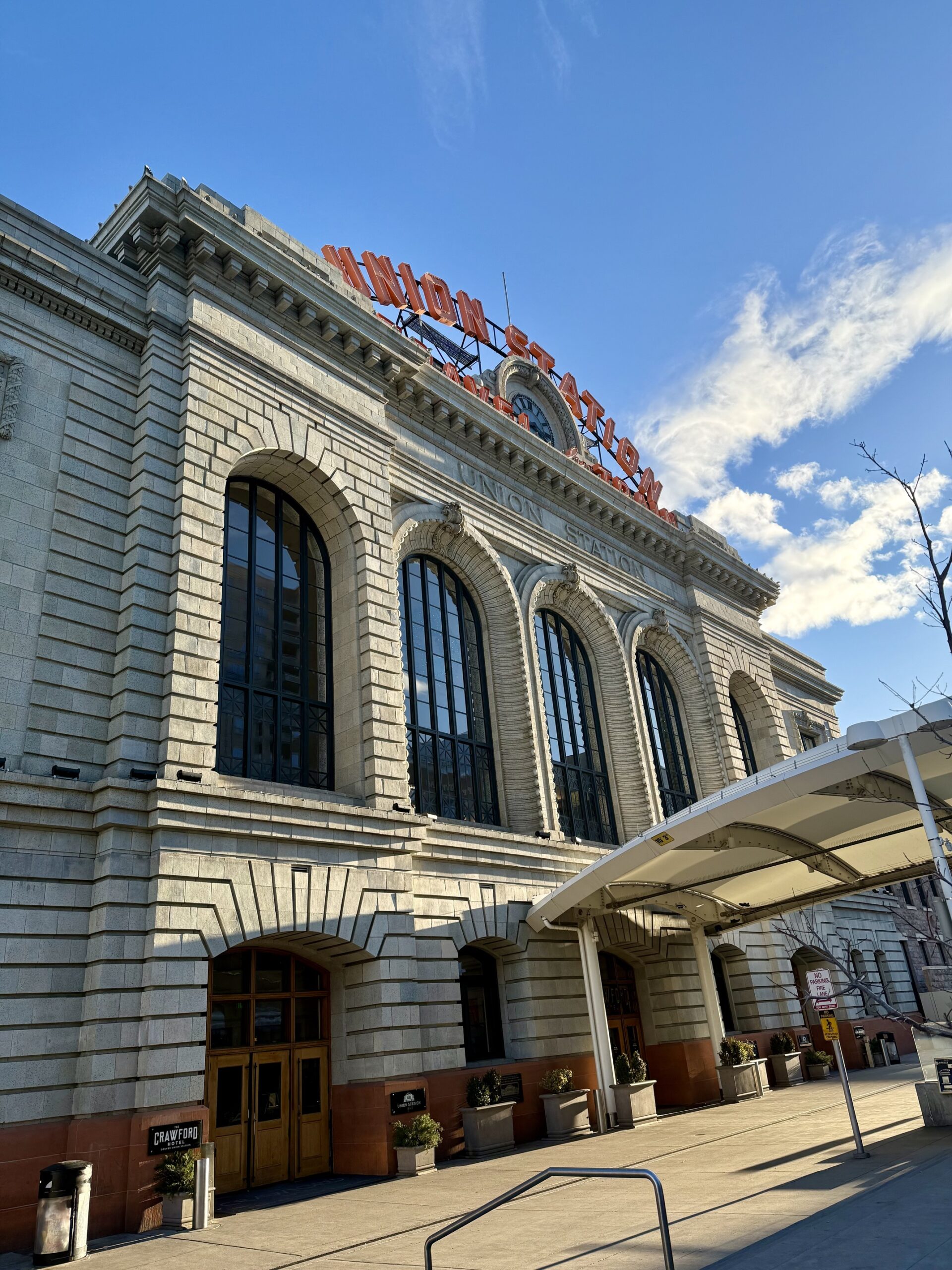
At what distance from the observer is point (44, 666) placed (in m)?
15.7

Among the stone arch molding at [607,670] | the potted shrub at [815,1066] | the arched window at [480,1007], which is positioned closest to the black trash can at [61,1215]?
the arched window at [480,1007]

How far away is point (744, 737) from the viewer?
40.2 metres

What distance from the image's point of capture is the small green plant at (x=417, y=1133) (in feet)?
54.1

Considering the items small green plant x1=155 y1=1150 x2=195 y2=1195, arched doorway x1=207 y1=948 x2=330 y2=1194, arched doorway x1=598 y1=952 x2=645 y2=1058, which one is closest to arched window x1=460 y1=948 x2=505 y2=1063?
arched doorway x1=207 y1=948 x2=330 y2=1194

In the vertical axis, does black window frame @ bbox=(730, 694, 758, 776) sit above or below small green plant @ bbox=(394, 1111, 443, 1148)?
above

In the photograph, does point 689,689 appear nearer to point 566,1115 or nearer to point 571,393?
point 571,393

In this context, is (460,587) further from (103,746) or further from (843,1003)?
(843,1003)

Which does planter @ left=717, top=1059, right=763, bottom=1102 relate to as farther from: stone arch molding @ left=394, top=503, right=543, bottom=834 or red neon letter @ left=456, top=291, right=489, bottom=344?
red neon letter @ left=456, top=291, right=489, bottom=344

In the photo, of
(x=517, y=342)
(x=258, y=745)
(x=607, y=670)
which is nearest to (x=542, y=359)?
(x=517, y=342)

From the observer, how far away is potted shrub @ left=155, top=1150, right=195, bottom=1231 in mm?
13180

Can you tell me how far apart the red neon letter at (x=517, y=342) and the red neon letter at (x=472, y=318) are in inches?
49.4

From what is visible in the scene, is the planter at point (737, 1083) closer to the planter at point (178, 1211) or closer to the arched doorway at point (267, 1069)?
the arched doorway at point (267, 1069)

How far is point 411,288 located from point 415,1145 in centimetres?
2599

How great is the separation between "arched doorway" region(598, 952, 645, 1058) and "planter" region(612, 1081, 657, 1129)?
12.0ft
